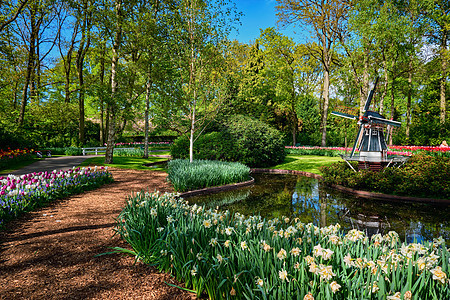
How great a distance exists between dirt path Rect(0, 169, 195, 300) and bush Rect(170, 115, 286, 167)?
36.1ft

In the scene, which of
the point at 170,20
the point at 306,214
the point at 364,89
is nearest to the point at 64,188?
the point at 306,214

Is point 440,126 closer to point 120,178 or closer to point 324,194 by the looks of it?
point 324,194

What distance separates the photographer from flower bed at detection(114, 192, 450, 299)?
6.31ft

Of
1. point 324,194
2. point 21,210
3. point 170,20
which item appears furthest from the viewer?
point 170,20

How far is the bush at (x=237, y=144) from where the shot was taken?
53.9ft

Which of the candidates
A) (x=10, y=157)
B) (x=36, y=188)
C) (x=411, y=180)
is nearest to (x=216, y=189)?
(x=36, y=188)

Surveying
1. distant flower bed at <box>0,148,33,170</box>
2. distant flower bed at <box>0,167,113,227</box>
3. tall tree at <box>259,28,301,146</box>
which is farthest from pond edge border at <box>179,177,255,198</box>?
tall tree at <box>259,28,301,146</box>

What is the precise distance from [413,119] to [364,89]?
2016 cm

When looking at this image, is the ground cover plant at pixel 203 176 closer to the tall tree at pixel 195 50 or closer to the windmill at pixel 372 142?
the tall tree at pixel 195 50

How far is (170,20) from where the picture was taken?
39.5ft

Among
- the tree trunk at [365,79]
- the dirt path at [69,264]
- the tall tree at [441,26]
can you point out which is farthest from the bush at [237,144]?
the tall tree at [441,26]

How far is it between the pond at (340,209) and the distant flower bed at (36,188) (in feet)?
13.1

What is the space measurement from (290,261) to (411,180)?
30.1 ft

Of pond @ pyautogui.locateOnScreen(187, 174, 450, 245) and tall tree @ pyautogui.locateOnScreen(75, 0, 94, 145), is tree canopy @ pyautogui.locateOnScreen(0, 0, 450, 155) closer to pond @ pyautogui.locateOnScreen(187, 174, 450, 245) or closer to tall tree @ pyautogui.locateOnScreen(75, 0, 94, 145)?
tall tree @ pyautogui.locateOnScreen(75, 0, 94, 145)
